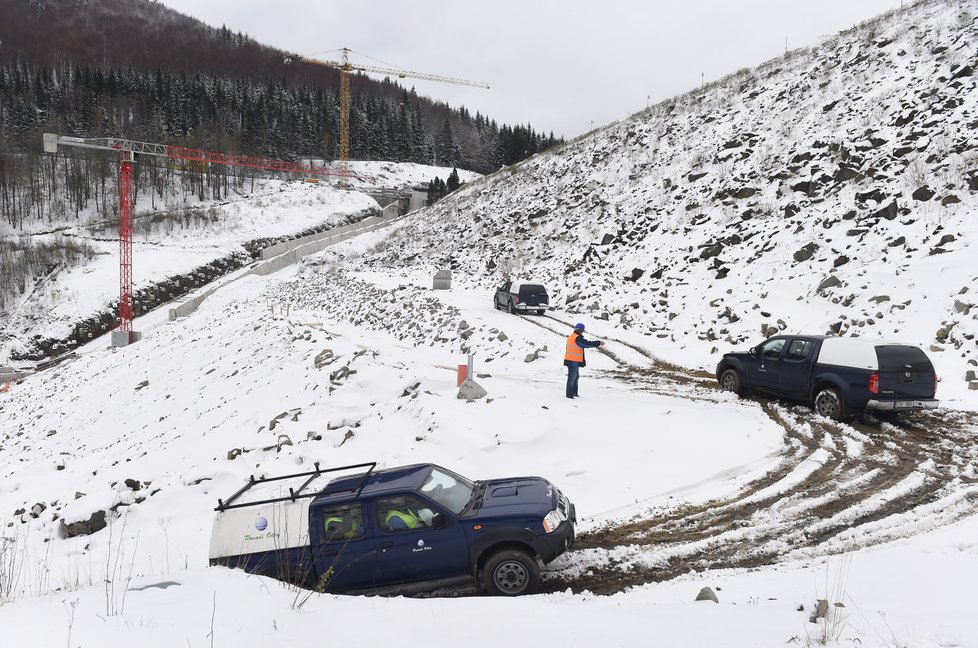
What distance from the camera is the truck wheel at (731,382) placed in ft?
46.9

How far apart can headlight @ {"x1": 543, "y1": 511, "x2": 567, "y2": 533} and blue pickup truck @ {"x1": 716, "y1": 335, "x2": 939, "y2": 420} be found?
8184mm

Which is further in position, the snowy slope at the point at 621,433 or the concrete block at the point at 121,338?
the concrete block at the point at 121,338

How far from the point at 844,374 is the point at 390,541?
10049 millimetres

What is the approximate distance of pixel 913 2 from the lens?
3431 centimetres

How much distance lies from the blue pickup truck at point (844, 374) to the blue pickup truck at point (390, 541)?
8149mm

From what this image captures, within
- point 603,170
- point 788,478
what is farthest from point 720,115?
point 788,478

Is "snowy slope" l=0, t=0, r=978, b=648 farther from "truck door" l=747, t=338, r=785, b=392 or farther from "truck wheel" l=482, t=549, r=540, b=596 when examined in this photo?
"truck door" l=747, t=338, r=785, b=392

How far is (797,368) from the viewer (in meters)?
Answer: 12.9

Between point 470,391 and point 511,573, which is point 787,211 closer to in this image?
point 470,391

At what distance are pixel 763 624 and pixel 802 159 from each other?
2769 cm

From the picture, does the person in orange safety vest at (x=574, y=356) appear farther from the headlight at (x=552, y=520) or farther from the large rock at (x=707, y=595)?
the large rock at (x=707, y=595)

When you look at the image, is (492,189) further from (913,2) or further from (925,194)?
(925,194)

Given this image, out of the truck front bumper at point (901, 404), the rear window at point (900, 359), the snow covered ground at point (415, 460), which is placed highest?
the rear window at point (900, 359)

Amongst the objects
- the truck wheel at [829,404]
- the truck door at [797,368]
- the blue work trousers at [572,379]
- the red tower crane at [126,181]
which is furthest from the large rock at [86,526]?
the red tower crane at [126,181]
